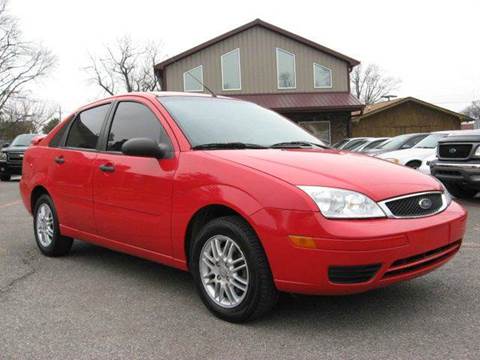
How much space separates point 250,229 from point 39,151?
3.28 m

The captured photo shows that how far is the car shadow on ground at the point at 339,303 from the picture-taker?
347 centimetres

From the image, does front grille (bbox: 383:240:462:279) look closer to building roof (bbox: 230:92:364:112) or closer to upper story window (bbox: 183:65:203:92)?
building roof (bbox: 230:92:364:112)

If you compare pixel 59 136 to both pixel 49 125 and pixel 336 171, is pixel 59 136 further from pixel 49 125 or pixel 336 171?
pixel 49 125

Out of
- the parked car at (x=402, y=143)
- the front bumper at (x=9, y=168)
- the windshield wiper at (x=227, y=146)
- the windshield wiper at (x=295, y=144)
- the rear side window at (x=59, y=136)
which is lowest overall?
A: the front bumper at (x=9, y=168)

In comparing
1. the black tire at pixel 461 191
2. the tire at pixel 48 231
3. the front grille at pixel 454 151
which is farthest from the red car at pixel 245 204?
the black tire at pixel 461 191

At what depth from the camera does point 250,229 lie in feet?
10.9

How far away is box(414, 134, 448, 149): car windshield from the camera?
12.4 meters

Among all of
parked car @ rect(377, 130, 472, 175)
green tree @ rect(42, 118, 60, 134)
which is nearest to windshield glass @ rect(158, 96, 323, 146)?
parked car @ rect(377, 130, 472, 175)

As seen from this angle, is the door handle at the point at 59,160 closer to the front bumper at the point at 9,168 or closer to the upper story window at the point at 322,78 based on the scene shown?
the front bumper at the point at 9,168

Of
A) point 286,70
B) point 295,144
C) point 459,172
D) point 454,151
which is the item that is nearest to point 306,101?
point 286,70

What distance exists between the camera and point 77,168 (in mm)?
4871

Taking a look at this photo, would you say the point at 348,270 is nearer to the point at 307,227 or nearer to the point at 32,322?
the point at 307,227

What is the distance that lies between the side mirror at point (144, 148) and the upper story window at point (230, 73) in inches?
816

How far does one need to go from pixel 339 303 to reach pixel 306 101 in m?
20.6
